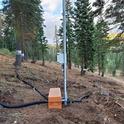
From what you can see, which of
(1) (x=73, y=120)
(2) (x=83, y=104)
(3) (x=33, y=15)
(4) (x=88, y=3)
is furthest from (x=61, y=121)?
(4) (x=88, y=3)

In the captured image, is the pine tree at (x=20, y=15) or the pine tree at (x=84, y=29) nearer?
the pine tree at (x=20, y=15)

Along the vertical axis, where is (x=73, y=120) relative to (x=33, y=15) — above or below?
below

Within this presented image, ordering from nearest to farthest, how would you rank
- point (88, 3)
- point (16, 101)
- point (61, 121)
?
1. point (61, 121)
2. point (16, 101)
3. point (88, 3)

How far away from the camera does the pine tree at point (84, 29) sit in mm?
44812

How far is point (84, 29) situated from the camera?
1804 inches

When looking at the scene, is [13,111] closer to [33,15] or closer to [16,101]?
[16,101]

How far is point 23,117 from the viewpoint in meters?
11.0

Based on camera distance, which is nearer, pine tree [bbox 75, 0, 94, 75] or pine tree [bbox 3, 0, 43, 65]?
pine tree [bbox 3, 0, 43, 65]

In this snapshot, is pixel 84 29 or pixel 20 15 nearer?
pixel 20 15

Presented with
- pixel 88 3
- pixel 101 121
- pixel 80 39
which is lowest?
pixel 101 121

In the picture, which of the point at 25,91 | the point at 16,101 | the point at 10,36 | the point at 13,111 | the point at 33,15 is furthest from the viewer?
the point at 10,36

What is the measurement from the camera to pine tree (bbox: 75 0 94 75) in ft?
147

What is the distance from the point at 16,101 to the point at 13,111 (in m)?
1.35

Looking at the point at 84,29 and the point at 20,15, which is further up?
the point at 20,15
